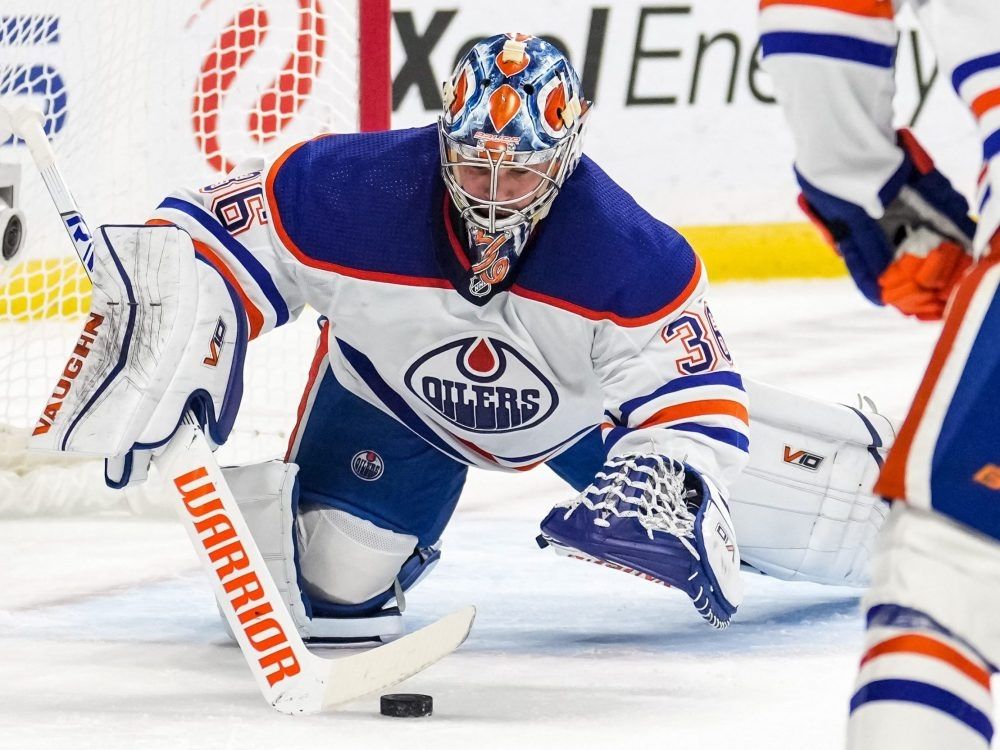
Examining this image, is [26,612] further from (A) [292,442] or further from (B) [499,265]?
(B) [499,265]

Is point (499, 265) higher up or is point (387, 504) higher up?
point (499, 265)

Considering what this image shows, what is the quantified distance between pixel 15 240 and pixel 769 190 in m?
3.26

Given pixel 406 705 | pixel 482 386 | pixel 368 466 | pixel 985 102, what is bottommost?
pixel 368 466

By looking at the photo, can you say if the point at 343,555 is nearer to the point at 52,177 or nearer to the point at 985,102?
the point at 52,177

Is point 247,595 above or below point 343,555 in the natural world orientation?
above

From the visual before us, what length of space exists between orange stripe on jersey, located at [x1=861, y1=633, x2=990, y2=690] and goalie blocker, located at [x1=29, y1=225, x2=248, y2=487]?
1175 millimetres

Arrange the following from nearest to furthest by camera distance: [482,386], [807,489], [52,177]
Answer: [482,386] < [807,489] < [52,177]

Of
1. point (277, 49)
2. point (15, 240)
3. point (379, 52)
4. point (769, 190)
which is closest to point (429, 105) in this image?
point (769, 190)

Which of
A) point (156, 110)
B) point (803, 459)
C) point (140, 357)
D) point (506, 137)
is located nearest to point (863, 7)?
point (506, 137)

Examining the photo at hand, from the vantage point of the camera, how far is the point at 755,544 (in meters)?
2.69

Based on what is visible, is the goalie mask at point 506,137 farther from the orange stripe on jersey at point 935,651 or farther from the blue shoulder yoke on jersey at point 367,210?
the orange stripe on jersey at point 935,651

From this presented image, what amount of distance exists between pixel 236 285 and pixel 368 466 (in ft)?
1.34

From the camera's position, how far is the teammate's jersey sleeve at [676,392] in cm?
229

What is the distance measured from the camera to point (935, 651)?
3.93ft
